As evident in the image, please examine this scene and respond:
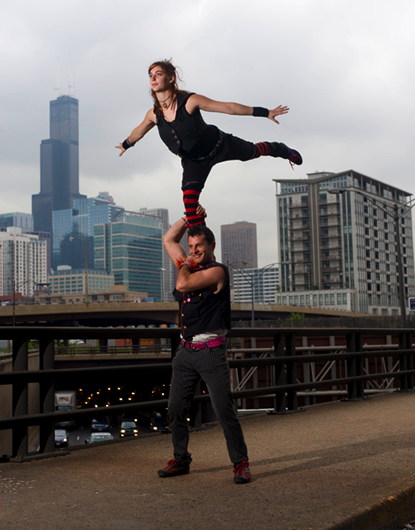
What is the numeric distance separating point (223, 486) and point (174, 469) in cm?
53

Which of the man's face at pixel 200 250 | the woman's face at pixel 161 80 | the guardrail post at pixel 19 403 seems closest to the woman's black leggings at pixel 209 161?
the woman's face at pixel 161 80

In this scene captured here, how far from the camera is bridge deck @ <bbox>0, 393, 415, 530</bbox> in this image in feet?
15.8

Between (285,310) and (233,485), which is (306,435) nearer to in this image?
(233,485)

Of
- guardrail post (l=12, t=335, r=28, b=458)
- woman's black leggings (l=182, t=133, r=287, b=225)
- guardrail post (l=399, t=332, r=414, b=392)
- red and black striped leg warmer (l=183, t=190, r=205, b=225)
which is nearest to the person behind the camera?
guardrail post (l=12, t=335, r=28, b=458)

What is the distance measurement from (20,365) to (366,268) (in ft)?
515

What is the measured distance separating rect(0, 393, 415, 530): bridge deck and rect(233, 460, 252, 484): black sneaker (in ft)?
0.23

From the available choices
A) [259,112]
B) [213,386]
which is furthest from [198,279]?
[259,112]

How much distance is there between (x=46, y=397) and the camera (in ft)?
24.3

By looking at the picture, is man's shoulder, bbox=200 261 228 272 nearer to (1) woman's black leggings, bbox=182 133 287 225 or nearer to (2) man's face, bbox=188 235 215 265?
(2) man's face, bbox=188 235 215 265

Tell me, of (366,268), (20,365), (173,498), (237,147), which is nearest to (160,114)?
(237,147)

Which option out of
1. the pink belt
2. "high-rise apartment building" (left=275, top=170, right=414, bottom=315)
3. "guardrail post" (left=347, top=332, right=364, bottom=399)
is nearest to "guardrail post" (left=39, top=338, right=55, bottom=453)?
the pink belt

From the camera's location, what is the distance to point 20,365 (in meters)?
7.21

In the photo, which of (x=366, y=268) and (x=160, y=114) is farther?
(x=366, y=268)

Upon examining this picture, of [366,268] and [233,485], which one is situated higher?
[366,268]
